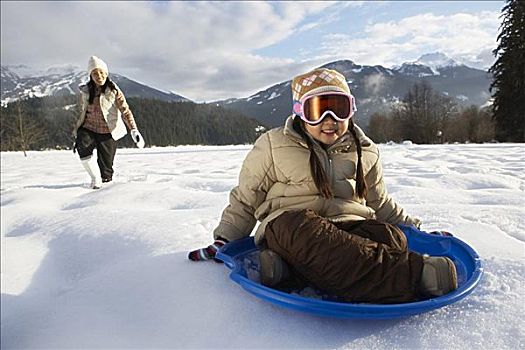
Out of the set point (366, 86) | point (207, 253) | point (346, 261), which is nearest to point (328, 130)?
point (346, 261)

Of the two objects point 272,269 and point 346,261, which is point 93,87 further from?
point 346,261

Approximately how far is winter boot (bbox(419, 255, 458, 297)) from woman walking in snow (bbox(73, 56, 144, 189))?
303 centimetres

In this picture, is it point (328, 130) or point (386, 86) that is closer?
point (328, 130)

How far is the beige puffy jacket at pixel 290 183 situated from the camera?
4.89ft

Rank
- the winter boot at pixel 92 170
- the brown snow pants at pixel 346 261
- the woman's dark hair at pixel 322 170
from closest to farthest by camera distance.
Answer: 1. the brown snow pants at pixel 346 261
2. the woman's dark hair at pixel 322 170
3. the winter boot at pixel 92 170

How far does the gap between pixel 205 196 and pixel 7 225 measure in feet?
3.87

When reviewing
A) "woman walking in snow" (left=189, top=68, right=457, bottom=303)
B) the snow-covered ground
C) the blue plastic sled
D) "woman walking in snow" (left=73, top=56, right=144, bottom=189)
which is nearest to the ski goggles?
"woman walking in snow" (left=189, top=68, right=457, bottom=303)

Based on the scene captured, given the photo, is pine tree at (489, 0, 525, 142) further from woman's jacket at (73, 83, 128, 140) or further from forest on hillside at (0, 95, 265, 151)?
forest on hillside at (0, 95, 265, 151)

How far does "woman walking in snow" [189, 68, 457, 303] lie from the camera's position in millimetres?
1207

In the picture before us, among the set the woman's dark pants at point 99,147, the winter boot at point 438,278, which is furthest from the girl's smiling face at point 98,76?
the winter boot at point 438,278

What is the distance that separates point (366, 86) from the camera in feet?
408

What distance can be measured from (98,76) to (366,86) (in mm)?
128506

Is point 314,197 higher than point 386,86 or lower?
lower

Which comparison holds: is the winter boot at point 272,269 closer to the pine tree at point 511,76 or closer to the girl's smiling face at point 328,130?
the girl's smiling face at point 328,130
